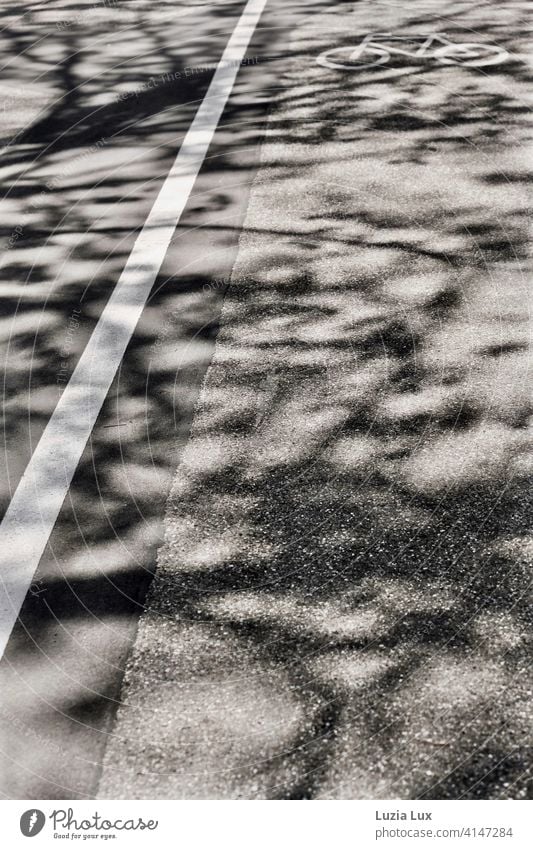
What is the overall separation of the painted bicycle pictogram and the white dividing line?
2.09 meters

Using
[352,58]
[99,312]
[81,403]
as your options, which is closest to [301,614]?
[81,403]

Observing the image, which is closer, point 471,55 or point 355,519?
point 355,519

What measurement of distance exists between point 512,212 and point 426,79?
2.84 m

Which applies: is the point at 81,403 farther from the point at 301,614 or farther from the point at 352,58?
the point at 352,58

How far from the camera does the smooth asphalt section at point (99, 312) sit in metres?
3.60

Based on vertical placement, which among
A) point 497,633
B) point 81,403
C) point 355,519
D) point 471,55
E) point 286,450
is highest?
point 471,55

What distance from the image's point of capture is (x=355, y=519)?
13.9 ft

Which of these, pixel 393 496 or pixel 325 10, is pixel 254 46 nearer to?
pixel 325 10

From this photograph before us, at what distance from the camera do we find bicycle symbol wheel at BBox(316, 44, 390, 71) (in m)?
9.28

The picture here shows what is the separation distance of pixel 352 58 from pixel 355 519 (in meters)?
6.67

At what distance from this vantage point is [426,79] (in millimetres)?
8852

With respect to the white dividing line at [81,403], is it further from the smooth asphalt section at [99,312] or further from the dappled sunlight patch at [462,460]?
the dappled sunlight patch at [462,460]
